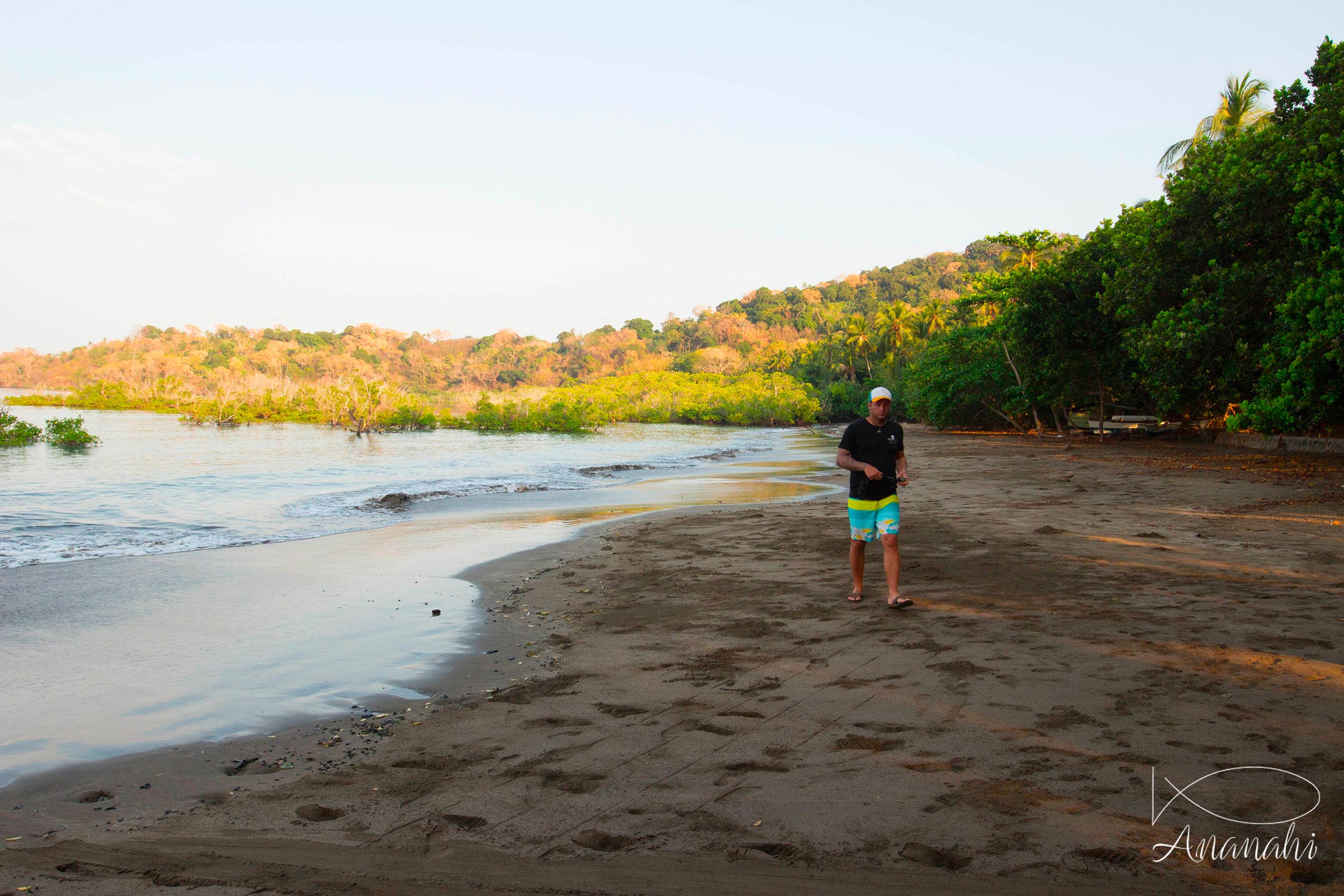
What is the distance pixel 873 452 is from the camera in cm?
623

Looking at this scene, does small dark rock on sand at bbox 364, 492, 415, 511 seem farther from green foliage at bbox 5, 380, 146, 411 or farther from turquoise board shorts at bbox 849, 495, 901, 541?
green foliage at bbox 5, 380, 146, 411

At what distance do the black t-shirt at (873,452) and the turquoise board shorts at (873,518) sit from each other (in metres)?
0.05

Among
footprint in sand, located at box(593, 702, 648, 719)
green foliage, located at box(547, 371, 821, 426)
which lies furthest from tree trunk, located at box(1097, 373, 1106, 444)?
green foliage, located at box(547, 371, 821, 426)

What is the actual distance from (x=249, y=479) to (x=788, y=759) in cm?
2022

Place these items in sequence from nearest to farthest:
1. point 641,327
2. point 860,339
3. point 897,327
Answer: point 897,327, point 860,339, point 641,327

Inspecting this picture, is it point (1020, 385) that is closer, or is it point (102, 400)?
point (1020, 385)

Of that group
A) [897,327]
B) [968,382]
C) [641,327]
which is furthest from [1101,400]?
[641,327]

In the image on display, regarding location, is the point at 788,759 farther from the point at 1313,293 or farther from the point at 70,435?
the point at 70,435

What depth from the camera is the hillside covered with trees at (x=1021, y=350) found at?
1402cm

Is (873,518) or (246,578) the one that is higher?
(873,518)

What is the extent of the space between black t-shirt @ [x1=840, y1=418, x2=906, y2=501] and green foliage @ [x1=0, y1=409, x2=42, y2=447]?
33.4 meters

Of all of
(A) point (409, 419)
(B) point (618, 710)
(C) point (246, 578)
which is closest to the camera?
(B) point (618, 710)

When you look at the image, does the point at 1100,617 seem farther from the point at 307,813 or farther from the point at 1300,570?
the point at 307,813

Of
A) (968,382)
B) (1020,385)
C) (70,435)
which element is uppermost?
(968,382)
